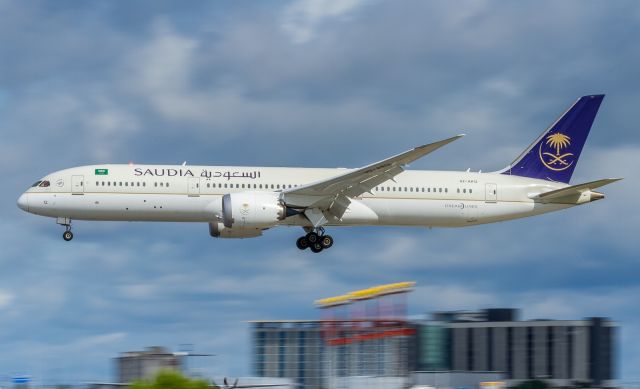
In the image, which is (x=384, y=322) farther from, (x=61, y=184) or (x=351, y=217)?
(x=61, y=184)

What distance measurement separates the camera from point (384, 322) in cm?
6172

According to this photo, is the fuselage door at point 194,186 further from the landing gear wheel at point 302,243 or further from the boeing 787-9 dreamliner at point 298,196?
the landing gear wheel at point 302,243

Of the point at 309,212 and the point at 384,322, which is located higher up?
the point at 309,212

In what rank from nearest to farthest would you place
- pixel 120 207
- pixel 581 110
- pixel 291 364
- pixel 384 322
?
1. pixel 120 207
2. pixel 581 110
3. pixel 384 322
4. pixel 291 364

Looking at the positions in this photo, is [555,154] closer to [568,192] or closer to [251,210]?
[568,192]

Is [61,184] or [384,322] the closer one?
[61,184]

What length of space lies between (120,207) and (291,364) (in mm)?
66263

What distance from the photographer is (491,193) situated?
167ft

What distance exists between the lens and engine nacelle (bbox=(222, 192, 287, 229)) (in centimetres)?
4569

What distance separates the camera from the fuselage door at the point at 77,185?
4722 cm

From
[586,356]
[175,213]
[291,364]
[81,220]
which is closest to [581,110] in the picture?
[175,213]

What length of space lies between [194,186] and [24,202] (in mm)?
8144

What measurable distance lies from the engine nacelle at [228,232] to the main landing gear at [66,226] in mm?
6581

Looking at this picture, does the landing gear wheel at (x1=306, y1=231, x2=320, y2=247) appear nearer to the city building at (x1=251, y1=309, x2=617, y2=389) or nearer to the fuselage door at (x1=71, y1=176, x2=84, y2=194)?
the fuselage door at (x1=71, y1=176, x2=84, y2=194)
